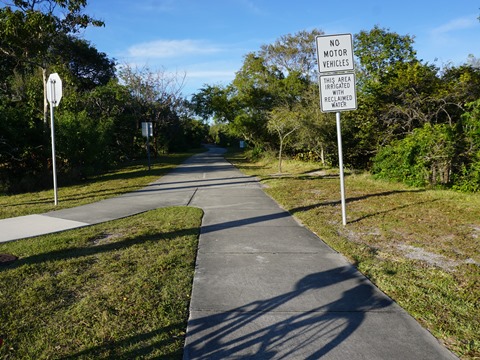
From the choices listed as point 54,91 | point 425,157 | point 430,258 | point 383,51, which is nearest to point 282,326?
point 430,258

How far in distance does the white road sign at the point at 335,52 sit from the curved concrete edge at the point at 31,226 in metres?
5.40

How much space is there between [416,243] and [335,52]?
3.65 metres

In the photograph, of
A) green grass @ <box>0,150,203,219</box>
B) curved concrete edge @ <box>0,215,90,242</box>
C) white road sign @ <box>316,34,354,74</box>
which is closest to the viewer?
curved concrete edge @ <box>0,215,90,242</box>

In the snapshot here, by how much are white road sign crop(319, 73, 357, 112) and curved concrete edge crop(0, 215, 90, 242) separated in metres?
5.12

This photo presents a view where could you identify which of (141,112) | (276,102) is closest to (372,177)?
(276,102)

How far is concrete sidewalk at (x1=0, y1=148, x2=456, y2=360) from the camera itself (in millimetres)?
2949

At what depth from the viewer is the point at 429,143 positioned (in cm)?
1112

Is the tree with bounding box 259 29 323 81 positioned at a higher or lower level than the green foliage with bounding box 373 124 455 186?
higher

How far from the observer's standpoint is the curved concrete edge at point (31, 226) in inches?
252

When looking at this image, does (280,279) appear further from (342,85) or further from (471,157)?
(471,157)

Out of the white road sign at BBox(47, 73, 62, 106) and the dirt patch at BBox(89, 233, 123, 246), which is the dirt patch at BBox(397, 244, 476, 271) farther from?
the white road sign at BBox(47, 73, 62, 106)

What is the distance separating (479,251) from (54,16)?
16173 millimetres

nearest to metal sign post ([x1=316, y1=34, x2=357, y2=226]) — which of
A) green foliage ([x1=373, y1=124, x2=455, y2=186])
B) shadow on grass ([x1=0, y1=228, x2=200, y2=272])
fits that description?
shadow on grass ([x1=0, y1=228, x2=200, y2=272])

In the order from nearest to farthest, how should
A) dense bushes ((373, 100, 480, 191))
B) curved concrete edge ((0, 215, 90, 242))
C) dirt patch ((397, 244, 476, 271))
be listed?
dirt patch ((397, 244, 476, 271)) → curved concrete edge ((0, 215, 90, 242)) → dense bushes ((373, 100, 480, 191))
